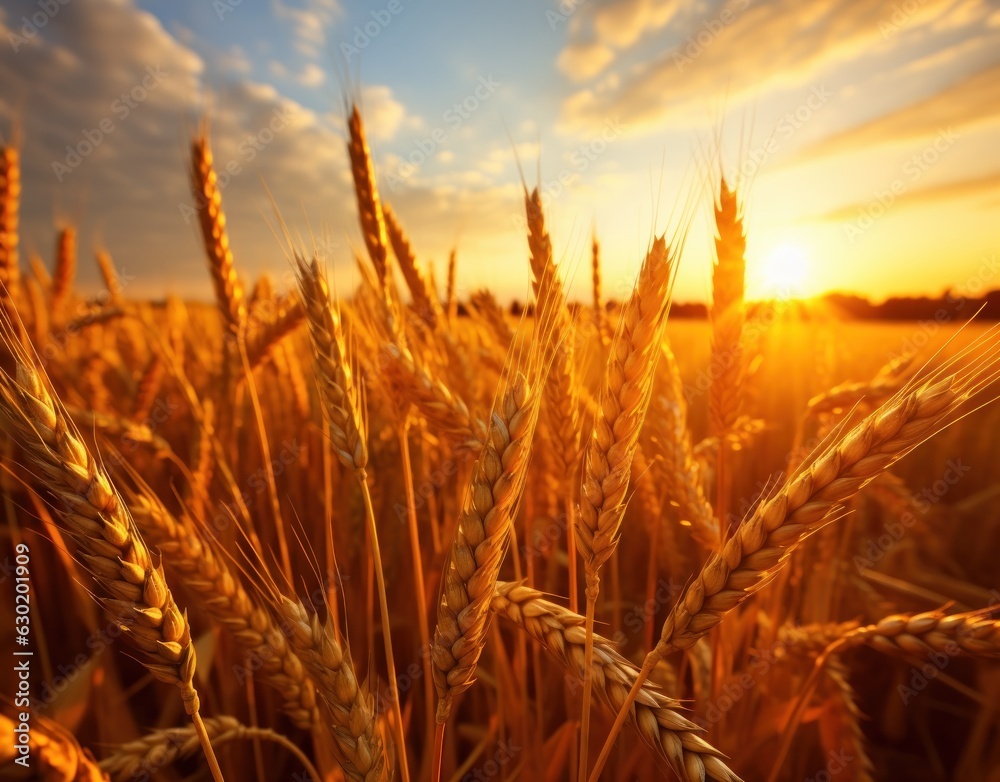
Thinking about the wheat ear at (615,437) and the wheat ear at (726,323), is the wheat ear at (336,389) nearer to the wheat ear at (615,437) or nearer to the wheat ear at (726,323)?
the wheat ear at (615,437)

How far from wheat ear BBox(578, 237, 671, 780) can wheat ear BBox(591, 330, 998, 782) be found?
14 centimetres

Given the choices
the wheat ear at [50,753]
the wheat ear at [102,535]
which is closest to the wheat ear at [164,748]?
the wheat ear at [50,753]

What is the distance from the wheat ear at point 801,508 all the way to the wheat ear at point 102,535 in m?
0.66

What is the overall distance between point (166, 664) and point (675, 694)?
51.9 inches

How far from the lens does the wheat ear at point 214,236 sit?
1890 mm

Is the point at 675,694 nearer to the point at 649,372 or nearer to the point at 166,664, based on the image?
the point at 649,372

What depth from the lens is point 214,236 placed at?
190cm

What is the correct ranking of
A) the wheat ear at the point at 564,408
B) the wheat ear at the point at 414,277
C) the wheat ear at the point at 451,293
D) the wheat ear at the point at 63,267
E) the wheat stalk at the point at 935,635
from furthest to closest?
1. the wheat ear at the point at 63,267
2. the wheat ear at the point at 451,293
3. the wheat ear at the point at 414,277
4. the wheat ear at the point at 564,408
5. the wheat stalk at the point at 935,635

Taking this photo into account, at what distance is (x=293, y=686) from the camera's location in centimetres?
106

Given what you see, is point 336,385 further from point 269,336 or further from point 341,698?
point 269,336

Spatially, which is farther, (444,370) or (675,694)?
(444,370)

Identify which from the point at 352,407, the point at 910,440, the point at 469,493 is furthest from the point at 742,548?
the point at 352,407

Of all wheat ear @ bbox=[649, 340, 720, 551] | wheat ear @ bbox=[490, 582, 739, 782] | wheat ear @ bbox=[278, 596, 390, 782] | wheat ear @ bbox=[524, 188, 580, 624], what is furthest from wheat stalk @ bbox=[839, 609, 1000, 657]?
wheat ear @ bbox=[278, 596, 390, 782]

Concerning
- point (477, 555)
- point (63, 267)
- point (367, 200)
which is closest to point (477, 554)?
point (477, 555)
